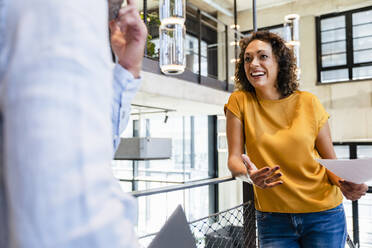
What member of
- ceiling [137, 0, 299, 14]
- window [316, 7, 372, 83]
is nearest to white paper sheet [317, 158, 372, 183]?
window [316, 7, 372, 83]

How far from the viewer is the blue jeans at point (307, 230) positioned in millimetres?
1326

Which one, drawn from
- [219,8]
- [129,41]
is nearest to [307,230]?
[129,41]

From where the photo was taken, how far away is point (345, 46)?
23.2 ft

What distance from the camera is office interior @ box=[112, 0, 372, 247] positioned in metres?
6.43

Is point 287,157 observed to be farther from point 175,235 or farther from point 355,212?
point 355,212

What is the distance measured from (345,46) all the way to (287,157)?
21.6 ft

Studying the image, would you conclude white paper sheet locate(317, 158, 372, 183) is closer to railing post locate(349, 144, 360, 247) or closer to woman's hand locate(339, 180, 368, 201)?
woman's hand locate(339, 180, 368, 201)

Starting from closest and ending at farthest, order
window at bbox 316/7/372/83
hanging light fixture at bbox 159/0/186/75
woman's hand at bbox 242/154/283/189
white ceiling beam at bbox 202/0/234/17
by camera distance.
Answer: woman's hand at bbox 242/154/283/189
hanging light fixture at bbox 159/0/186/75
window at bbox 316/7/372/83
white ceiling beam at bbox 202/0/234/17

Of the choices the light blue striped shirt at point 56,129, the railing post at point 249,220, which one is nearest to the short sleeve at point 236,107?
the railing post at point 249,220

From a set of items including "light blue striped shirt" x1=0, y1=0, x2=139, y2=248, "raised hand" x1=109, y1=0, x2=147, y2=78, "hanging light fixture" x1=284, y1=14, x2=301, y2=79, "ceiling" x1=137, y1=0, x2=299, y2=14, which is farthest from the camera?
"ceiling" x1=137, y1=0, x2=299, y2=14

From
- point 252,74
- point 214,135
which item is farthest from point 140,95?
point 214,135

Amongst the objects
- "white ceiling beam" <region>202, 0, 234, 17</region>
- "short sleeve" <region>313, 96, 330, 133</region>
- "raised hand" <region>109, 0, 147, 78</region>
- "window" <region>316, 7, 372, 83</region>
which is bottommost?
"short sleeve" <region>313, 96, 330, 133</region>

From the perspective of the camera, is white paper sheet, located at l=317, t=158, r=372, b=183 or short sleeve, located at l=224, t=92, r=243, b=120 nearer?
white paper sheet, located at l=317, t=158, r=372, b=183

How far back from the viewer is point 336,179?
142cm
